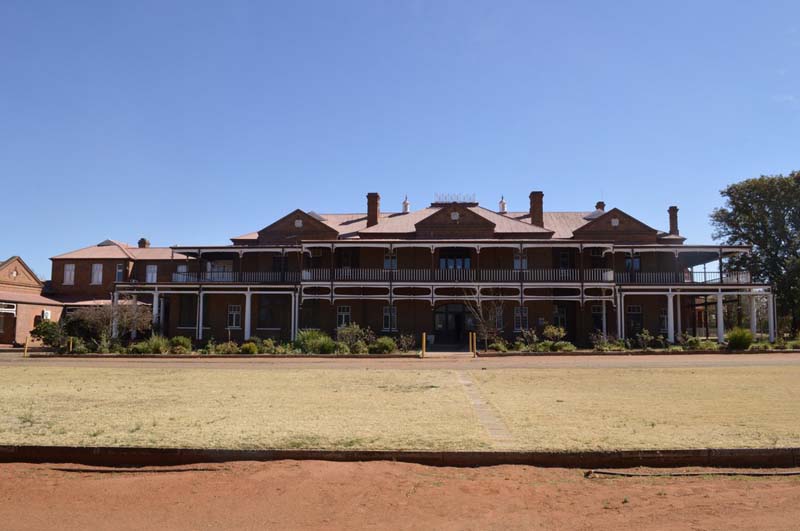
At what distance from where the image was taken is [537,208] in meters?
42.5

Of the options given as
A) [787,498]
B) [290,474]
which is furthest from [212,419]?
[787,498]

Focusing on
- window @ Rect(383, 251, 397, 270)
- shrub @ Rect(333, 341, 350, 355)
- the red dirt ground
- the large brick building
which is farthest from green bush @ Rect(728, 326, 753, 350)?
the red dirt ground

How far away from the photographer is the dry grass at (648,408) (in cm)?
777

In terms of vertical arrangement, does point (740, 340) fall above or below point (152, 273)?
below

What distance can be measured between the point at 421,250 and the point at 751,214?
96.4ft

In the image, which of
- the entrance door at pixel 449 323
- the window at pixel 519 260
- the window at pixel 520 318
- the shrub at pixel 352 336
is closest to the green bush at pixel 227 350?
the shrub at pixel 352 336

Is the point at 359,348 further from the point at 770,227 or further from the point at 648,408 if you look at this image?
the point at 770,227

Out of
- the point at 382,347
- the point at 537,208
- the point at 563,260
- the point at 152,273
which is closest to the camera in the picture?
the point at 382,347

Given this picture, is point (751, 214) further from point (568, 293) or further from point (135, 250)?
point (135, 250)

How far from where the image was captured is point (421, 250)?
3759 cm

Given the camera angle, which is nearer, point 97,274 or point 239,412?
point 239,412

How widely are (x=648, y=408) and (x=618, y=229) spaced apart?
102 ft

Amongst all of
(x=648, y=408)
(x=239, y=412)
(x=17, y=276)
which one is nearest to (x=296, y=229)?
(x=17, y=276)

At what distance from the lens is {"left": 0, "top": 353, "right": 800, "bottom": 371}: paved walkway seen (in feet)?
68.0
